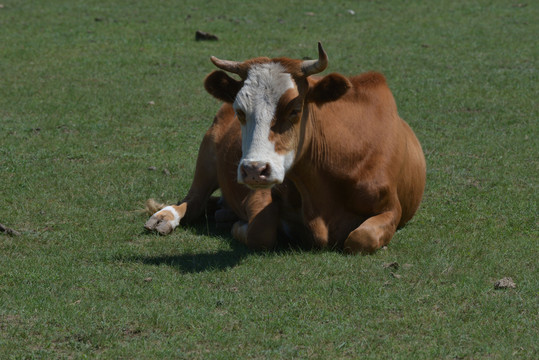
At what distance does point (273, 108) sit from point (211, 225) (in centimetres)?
256

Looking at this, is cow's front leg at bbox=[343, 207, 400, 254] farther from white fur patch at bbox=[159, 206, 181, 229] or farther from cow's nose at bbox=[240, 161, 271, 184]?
white fur patch at bbox=[159, 206, 181, 229]

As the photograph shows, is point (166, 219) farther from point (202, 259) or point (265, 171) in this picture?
point (265, 171)

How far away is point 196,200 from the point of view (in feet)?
32.2

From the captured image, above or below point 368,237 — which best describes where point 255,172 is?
above

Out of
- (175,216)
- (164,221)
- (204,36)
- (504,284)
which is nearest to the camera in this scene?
(504,284)

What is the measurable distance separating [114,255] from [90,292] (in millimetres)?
1053

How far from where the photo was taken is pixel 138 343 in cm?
602

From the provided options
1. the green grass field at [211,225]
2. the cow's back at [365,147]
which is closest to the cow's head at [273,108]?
the cow's back at [365,147]

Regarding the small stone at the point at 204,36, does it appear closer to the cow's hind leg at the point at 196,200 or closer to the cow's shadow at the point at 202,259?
the cow's hind leg at the point at 196,200

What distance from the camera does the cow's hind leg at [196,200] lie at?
9.08 metres

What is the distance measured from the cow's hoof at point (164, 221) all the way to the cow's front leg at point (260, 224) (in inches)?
29.6

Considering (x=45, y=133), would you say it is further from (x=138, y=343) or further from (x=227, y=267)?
(x=138, y=343)

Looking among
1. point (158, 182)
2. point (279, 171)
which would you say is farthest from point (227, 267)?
point (158, 182)

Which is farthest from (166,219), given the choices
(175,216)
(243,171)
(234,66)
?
(243,171)
